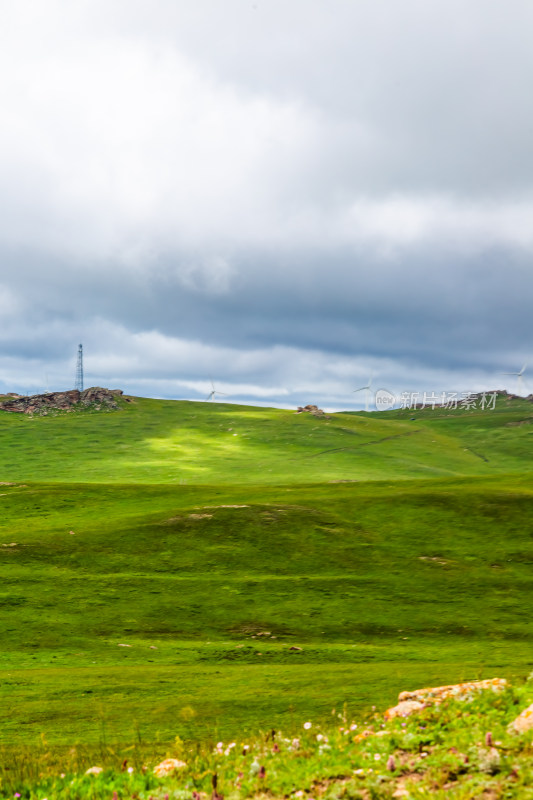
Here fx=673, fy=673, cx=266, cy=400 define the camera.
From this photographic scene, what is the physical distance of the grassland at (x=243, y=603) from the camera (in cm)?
2850

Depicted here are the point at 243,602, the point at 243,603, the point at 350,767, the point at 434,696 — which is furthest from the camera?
the point at 243,602

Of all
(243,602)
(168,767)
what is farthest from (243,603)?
(168,767)

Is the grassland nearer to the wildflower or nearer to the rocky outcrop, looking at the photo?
the wildflower

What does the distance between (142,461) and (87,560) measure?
126328mm

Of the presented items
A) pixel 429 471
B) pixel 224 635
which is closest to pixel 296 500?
pixel 224 635

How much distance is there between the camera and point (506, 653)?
41594 millimetres

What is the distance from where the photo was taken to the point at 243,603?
2173 inches

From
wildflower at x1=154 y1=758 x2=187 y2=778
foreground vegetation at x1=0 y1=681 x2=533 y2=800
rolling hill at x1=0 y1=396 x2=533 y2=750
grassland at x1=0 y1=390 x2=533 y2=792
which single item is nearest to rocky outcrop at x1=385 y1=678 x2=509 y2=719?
foreground vegetation at x1=0 y1=681 x2=533 y2=800

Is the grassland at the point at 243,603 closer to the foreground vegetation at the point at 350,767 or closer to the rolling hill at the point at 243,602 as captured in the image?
the rolling hill at the point at 243,602

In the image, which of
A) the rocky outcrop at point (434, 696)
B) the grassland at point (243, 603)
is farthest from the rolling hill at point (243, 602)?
the rocky outcrop at point (434, 696)

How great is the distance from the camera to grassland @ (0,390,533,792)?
93.5 ft

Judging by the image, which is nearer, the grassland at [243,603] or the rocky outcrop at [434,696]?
the rocky outcrop at [434,696]

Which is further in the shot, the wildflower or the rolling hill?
the rolling hill

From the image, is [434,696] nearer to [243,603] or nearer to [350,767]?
[350,767]
